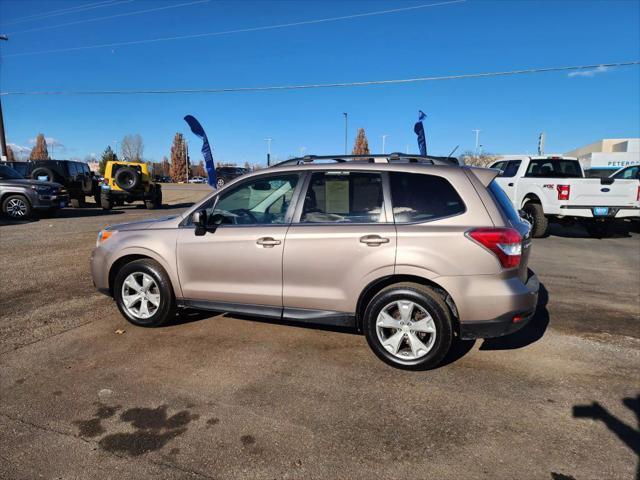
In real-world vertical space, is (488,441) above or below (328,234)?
below

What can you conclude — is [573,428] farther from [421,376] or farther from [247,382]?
[247,382]

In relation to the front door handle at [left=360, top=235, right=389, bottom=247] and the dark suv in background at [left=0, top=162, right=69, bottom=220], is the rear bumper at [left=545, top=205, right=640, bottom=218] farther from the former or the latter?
the dark suv in background at [left=0, top=162, right=69, bottom=220]

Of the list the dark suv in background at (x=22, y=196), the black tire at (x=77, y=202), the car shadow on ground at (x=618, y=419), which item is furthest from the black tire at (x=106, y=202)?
the car shadow on ground at (x=618, y=419)

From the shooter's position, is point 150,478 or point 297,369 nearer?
point 150,478

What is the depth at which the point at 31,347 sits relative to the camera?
412 cm

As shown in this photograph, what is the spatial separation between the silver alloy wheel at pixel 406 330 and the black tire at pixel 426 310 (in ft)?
0.09

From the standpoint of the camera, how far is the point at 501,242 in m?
3.49

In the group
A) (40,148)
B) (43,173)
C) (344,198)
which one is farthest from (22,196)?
(40,148)

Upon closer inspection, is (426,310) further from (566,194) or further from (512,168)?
(512,168)

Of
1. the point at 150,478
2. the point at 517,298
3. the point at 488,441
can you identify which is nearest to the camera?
the point at 150,478

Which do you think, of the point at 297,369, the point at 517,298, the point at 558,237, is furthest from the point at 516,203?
the point at 297,369

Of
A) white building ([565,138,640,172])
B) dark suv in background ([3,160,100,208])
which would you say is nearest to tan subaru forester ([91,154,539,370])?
dark suv in background ([3,160,100,208])

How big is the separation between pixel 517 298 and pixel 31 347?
4.31 m

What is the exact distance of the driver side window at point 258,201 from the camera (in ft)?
13.8
